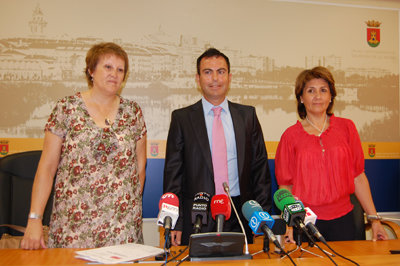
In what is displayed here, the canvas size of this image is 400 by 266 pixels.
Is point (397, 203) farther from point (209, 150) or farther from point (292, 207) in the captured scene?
point (292, 207)

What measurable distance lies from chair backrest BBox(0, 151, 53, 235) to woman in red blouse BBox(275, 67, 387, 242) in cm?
175

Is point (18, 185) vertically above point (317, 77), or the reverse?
point (317, 77)

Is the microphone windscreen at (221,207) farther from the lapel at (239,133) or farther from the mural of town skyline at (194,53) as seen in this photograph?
the mural of town skyline at (194,53)

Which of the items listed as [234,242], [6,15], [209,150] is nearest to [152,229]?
[209,150]

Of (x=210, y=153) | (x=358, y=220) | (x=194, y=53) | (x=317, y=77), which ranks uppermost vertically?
(x=194, y=53)

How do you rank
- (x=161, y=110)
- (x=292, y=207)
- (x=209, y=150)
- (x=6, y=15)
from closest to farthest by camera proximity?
(x=292, y=207) → (x=209, y=150) → (x=6, y=15) → (x=161, y=110)

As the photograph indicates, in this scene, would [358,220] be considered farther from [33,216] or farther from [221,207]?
[33,216]

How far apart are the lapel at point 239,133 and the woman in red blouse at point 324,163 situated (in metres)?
0.30

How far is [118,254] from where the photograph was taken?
1497 millimetres

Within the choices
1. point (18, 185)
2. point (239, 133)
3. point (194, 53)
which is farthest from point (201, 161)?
point (194, 53)

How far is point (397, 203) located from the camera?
3.88m

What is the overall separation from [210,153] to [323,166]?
77cm

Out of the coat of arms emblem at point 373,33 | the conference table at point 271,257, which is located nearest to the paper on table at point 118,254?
the conference table at point 271,257

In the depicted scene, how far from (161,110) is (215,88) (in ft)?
4.07
